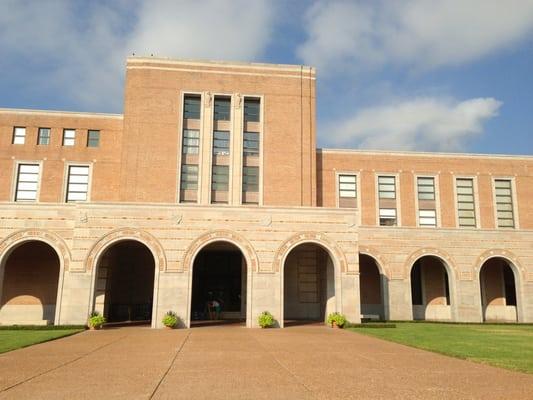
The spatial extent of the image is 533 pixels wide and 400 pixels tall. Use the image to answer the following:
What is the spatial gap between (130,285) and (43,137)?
13.2m

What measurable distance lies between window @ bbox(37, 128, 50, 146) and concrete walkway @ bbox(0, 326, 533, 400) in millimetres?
22123

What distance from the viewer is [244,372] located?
11766 mm

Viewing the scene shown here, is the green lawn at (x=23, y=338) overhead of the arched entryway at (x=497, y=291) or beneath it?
beneath

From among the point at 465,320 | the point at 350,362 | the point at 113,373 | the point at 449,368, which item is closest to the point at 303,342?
the point at 350,362

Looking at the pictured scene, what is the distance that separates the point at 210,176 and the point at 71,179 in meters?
10.4

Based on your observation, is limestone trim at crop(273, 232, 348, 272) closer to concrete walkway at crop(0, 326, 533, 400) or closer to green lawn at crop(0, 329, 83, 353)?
concrete walkway at crop(0, 326, 533, 400)

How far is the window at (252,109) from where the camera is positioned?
37031mm

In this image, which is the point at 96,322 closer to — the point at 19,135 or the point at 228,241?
the point at 228,241

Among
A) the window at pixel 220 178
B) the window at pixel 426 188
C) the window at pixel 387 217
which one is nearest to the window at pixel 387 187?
the window at pixel 387 217

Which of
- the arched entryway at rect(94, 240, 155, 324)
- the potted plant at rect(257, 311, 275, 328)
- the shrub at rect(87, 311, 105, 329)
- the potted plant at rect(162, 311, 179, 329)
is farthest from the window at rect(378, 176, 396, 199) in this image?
the shrub at rect(87, 311, 105, 329)

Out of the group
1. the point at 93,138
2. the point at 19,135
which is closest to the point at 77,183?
the point at 93,138

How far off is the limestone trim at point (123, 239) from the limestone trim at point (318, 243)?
6.33m

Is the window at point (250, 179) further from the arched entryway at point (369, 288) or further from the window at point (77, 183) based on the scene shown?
the window at point (77, 183)

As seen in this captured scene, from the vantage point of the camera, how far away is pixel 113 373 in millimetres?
11531
